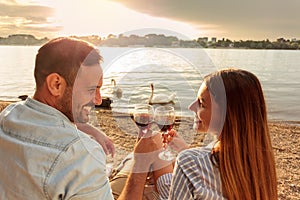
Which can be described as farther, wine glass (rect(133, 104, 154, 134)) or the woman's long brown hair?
wine glass (rect(133, 104, 154, 134))

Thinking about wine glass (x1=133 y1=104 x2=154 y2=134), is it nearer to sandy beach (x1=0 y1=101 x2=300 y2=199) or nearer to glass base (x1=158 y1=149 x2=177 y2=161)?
glass base (x1=158 y1=149 x2=177 y2=161)

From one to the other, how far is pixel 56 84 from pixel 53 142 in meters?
0.23

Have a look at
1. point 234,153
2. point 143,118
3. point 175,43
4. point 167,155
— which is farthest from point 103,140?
Answer: point 234,153

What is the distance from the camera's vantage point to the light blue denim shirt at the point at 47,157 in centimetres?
106

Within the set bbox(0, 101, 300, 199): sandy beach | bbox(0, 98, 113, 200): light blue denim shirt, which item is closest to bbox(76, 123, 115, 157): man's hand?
bbox(0, 101, 300, 199): sandy beach

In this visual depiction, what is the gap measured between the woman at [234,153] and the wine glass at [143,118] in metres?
0.66

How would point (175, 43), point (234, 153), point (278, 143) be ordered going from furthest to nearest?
point (278, 143)
point (175, 43)
point (234, 153)

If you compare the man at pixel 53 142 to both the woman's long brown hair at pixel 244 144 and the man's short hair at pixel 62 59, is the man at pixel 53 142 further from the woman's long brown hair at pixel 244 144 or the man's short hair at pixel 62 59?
the woman's long brown hair at pixel 244 144

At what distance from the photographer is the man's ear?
1.21 meters

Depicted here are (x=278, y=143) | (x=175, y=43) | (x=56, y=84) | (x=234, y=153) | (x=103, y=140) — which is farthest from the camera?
(x=278, y=143)

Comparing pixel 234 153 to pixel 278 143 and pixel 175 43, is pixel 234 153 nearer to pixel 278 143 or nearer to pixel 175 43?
pixel 175 43

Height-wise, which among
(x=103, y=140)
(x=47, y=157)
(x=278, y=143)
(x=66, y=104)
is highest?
(x=66, y=104)

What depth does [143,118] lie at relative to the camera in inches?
92.5

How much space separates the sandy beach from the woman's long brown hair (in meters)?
→ 1.20
